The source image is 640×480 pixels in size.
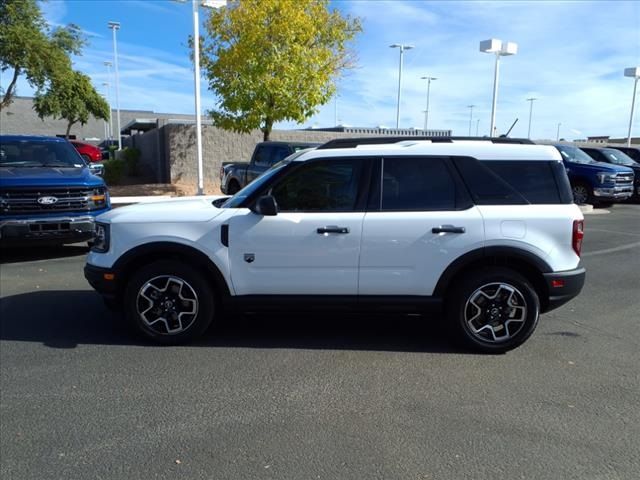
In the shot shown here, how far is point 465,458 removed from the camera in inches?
120

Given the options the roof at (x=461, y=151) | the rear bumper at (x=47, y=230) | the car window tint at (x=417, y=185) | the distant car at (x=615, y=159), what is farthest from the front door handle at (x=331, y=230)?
the distant car at (x=615, y=159)

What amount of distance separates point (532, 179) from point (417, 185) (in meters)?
0.99

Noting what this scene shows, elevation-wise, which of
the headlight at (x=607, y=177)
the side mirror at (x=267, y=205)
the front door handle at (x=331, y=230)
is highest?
the headlight at (x=607, y=177)

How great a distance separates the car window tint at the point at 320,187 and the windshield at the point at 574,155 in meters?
14.6

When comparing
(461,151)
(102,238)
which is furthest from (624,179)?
(102,238)

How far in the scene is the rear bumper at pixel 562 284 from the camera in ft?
14.9

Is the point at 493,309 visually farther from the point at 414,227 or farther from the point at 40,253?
the point at 40,253

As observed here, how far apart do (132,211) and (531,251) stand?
140 inches

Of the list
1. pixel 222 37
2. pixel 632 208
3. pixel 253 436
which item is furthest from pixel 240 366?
pixel 632 208

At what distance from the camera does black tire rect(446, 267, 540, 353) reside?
4.56 metres

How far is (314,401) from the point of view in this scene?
3.76m

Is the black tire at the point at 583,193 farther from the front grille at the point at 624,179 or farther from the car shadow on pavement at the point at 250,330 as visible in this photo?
the car shadow on pavement at the point at 250,330

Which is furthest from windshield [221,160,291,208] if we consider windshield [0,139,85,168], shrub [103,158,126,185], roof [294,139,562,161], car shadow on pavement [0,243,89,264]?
shrub [103,158,126,185]

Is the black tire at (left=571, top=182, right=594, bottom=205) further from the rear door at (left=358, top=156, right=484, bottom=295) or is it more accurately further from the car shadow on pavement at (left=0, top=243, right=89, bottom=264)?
the car shadow on pavement at (left=0, top=243, right=89, bottom=264)
